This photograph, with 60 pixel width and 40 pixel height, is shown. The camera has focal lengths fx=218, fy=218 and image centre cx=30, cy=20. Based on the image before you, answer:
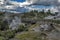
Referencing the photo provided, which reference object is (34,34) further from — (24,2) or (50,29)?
(24,2)

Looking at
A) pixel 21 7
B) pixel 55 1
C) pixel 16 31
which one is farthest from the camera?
pixel 21 7

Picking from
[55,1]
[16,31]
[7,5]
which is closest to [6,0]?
[7,5]

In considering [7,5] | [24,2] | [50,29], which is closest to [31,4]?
[24,2]

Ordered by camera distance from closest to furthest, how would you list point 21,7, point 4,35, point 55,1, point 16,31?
point 4,35
point 16,31
point 55,1
point 21,7

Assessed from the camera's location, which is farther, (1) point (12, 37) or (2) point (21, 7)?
(2) point (21, 7)

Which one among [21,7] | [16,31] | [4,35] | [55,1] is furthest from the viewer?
[21,7]

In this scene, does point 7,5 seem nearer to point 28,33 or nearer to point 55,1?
point 55,1

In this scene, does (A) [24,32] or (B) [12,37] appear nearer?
(B) [12,37]
